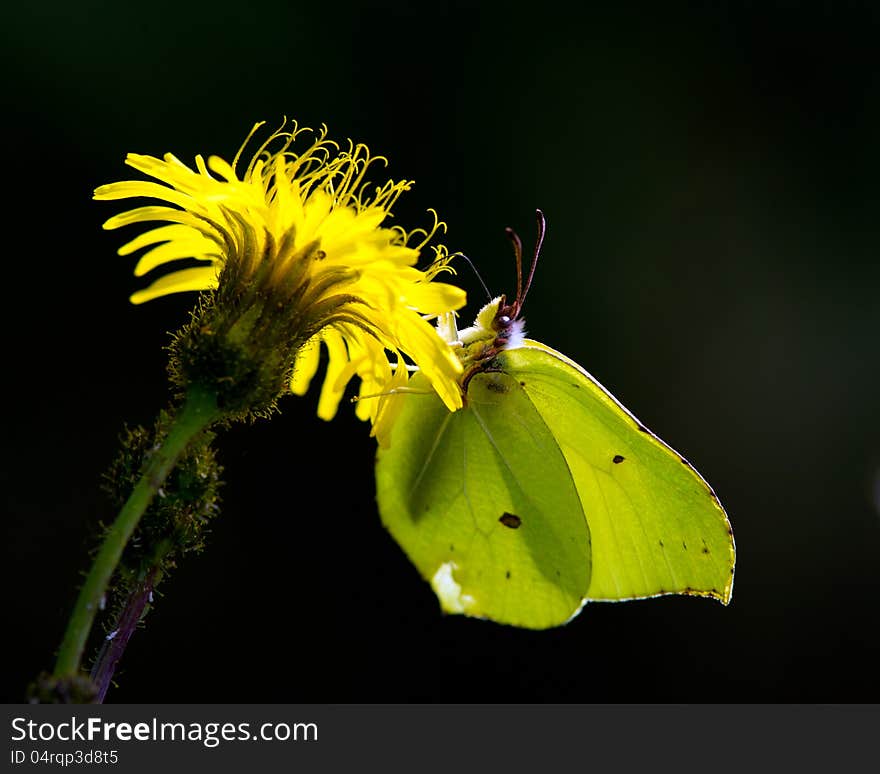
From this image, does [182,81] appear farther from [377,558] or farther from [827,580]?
[827,580]

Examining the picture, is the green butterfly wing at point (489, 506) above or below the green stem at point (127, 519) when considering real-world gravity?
above

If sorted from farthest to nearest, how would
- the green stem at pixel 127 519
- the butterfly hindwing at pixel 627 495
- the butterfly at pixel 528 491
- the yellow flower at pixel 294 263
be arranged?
1. the butterfly at pixel 528 491
2. the butterfly hindwing at pixel 627 495
3. the yellow flower at pixel 294 263
4. the green stem at pixel 127 519

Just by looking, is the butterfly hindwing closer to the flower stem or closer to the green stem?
the green stem

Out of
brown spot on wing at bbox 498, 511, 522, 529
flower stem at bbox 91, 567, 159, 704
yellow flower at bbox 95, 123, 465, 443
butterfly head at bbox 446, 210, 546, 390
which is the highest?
butterfly head at bbox 446, 210, 546, 390

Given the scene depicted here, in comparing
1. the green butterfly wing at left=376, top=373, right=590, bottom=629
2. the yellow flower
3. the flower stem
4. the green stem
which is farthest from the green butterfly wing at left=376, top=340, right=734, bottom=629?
the flower stem

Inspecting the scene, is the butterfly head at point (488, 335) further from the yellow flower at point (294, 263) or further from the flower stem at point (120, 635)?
the flower stem at point (120, 635)

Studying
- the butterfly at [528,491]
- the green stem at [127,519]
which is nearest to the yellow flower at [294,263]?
the green stem at [127,519]

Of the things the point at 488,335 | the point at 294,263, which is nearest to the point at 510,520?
the point at 488,335

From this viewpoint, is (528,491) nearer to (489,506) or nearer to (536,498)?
(536,498)
